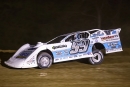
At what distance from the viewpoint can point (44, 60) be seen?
11.0 metres

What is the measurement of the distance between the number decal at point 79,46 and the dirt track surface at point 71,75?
712 millimetres

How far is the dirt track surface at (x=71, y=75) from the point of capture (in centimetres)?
872

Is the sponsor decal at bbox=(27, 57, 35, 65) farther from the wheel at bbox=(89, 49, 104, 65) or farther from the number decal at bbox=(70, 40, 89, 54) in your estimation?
the wheel at bbox=(89, 49, 104, 65)

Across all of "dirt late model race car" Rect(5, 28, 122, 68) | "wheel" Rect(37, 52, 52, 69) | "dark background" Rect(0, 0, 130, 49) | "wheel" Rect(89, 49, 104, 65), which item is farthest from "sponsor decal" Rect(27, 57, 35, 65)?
"dark background" Rect(0, 0, 130, 49)

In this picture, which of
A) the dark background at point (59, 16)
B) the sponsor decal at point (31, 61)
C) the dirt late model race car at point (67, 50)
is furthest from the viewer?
the dark background at point (59, 16)

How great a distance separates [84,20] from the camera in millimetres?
21891

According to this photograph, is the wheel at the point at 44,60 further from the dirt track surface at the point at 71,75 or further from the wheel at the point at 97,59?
the wheel at the point at 97,59

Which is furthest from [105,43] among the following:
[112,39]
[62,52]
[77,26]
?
[77,26]

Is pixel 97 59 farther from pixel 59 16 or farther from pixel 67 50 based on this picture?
pixel 59 16

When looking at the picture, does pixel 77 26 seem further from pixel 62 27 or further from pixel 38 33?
pixel 38 33

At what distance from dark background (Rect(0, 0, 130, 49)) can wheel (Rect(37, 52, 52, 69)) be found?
9.82m

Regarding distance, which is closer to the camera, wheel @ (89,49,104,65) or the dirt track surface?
the dirt track surface

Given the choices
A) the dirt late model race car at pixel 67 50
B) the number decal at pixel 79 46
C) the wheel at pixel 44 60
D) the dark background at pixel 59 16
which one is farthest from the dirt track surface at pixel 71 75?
the dark background at pixel 59 16

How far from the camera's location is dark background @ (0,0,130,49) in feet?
69.3
